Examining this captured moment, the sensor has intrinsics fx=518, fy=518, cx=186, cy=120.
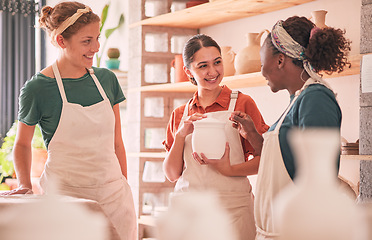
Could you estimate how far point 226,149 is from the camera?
6.20 feet

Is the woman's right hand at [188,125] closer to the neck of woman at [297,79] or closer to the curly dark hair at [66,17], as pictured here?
the neck of woman at [297,79]

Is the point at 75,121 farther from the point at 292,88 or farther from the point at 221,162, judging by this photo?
the point at 292,88

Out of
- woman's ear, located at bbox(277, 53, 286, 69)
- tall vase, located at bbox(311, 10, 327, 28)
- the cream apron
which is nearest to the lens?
the cream apron

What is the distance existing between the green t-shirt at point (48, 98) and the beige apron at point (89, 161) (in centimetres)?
2

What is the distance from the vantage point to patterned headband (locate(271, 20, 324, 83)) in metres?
1.48

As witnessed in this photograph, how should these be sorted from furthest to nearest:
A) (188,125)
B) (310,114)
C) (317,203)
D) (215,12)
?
(215,12), (188,125), (310,114), (317,203)

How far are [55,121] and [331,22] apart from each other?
1841 millimetres

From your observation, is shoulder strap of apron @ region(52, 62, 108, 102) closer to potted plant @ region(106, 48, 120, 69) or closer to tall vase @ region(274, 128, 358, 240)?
tall vase @ region(274, 128, 358, 240)

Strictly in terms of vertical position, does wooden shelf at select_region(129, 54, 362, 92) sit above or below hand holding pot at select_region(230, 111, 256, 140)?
above

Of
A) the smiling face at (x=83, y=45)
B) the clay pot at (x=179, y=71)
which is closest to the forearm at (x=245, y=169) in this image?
the smiling face at (x=83, y=45)

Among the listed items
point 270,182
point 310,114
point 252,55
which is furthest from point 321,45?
point 252,55

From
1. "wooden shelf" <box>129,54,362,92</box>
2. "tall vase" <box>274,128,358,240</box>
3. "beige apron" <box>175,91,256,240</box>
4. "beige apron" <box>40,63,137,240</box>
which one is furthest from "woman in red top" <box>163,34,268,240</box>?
"tall vase" <box>274,128,358,240</box>

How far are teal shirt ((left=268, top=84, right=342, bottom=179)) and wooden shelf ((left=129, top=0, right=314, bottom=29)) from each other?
198 cm

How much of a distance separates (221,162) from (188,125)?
183 millimetres
